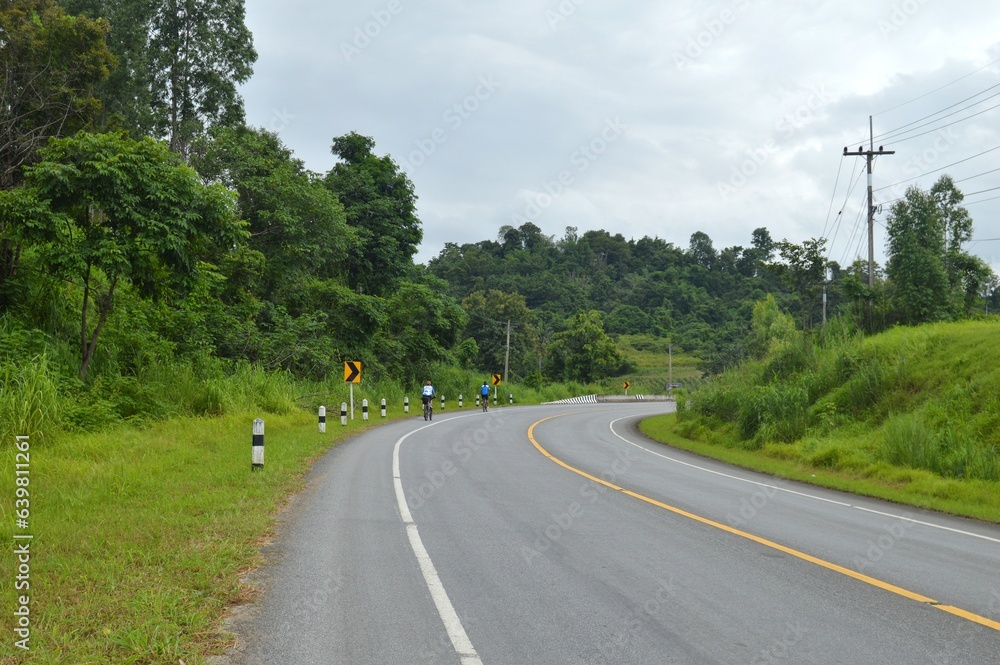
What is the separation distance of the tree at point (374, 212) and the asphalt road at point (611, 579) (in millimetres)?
32635

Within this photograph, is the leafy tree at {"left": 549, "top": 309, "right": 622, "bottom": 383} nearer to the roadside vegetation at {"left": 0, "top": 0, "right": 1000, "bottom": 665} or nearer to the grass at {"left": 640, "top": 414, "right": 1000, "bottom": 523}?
the roadside vegetation at {"left": 0, "top": 0, "right": 1000, "bottom": 665}

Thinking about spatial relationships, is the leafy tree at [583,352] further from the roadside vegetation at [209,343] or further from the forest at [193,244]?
the roadside vegetation at [209,343]

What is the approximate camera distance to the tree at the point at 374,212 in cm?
→ 4309

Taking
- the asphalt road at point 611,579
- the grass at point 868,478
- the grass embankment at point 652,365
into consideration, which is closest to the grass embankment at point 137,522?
the asphalt road at point 611,579

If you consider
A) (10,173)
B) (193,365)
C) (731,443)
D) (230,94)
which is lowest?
(731,443)

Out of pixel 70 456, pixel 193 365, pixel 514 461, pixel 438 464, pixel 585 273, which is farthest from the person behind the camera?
pixel 585 273

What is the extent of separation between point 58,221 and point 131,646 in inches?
545

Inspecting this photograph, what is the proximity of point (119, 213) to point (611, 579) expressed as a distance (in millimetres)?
14261

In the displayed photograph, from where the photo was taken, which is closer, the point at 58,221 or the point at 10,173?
the point at 58,221

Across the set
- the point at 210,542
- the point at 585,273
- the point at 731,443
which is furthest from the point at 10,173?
the point at 585,273

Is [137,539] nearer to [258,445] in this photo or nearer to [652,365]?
[258,445]

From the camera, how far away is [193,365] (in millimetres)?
21797

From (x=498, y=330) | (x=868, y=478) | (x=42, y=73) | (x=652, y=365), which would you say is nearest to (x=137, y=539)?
(x=868, y=478)

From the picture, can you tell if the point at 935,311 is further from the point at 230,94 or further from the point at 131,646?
the point at 230,94
